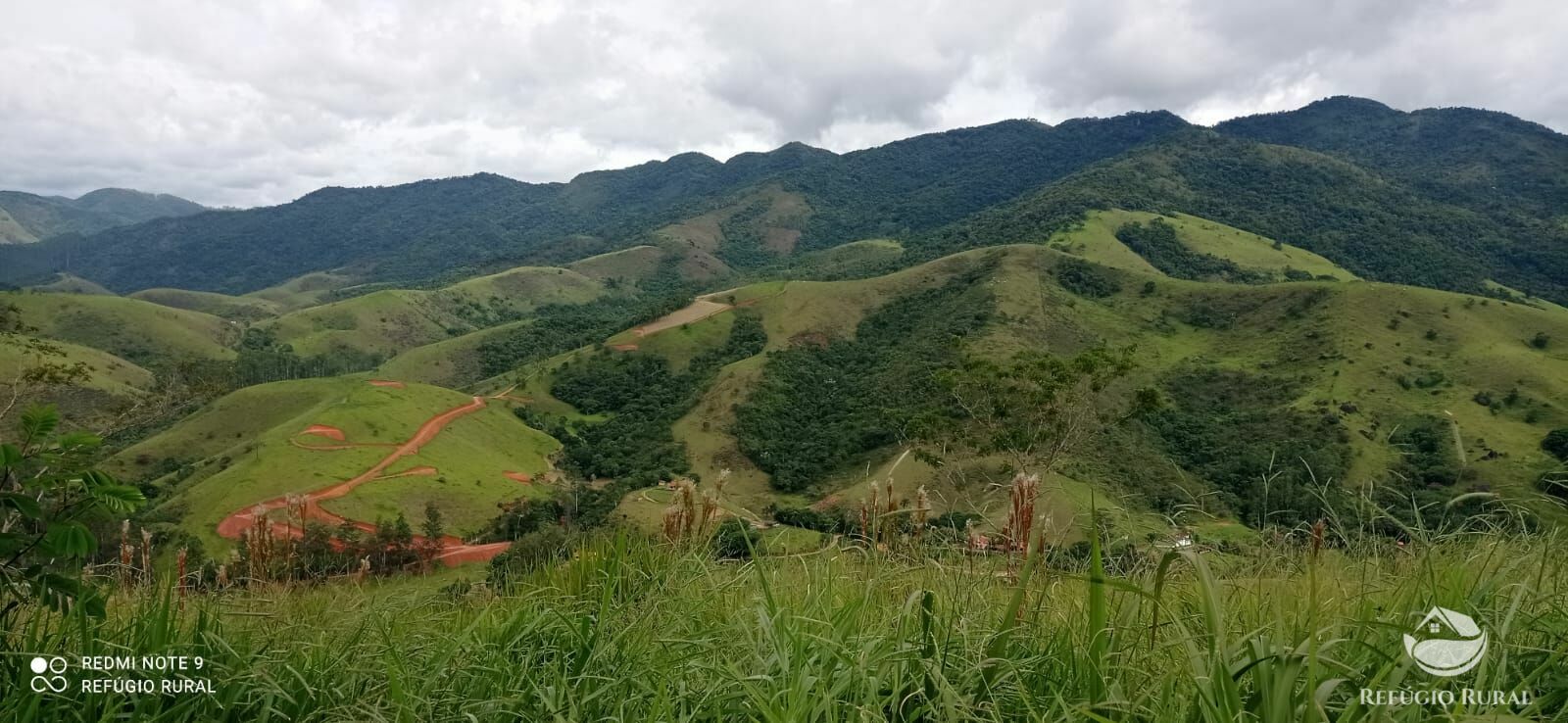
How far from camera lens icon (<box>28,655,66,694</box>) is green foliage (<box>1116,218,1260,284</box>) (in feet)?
451

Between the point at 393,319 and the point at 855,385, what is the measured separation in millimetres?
126809

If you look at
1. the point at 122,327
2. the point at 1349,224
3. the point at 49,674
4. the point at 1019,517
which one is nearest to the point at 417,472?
the point at 49,674

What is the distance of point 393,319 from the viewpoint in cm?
16788

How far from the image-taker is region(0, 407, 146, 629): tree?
3.21 meters

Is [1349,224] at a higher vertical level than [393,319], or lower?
higher

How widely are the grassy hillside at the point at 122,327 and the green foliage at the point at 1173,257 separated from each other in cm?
17256

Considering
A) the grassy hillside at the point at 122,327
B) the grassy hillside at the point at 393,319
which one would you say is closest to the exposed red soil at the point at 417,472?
the grassy hillside at the point at 393,319

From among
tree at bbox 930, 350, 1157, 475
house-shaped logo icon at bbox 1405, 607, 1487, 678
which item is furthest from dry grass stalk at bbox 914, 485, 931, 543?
tree at bbox 930, 350, 1157, 475

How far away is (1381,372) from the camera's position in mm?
66625

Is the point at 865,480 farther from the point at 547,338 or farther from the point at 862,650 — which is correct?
the point at 547,338

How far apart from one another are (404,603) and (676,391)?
305 feet

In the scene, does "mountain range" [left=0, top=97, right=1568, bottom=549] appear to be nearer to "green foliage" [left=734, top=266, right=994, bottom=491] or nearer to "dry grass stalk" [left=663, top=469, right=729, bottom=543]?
"green foliage" [left=734, top=266, right=994, bottom=491]

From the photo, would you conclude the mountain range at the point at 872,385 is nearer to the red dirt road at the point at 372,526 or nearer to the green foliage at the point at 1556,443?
the green foliage at the point at 1556,443

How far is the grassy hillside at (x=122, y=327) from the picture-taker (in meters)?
140
